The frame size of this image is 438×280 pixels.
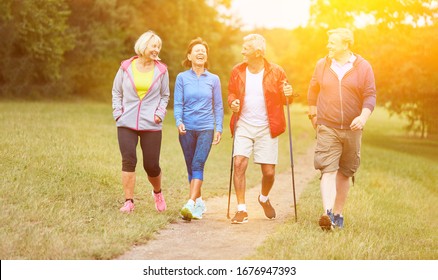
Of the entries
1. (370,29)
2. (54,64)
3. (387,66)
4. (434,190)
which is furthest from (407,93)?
(54,64)

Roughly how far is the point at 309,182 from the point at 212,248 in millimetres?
7006

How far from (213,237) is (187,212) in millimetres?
888

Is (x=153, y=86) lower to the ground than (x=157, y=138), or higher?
higher

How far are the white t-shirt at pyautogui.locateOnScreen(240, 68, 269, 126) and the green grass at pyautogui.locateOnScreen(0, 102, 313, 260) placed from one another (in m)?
1.71

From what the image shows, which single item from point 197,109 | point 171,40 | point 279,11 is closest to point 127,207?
point 197,109

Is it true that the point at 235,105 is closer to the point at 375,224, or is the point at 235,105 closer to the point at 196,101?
the point at 196,101

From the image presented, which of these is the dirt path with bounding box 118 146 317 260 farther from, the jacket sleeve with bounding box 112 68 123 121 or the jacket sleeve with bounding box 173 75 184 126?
the jacket sleeve with bounding box 112 68 123 121

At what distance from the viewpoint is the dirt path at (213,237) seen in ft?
20.6

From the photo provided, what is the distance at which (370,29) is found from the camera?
2855 centimetres

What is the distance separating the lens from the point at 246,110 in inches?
307

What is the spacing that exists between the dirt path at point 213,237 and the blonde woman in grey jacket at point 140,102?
3.39 ft

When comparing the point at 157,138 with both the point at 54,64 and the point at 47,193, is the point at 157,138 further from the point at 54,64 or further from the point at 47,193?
the point at 54,64

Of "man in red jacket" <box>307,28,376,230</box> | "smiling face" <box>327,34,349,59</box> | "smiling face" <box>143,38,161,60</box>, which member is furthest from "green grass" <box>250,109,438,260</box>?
"smiling face" <box>143,38,161,60</box>

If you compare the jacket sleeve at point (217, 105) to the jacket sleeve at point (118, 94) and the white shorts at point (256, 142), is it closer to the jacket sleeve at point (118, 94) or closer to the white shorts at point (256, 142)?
the white shorts at point (256, 142)
